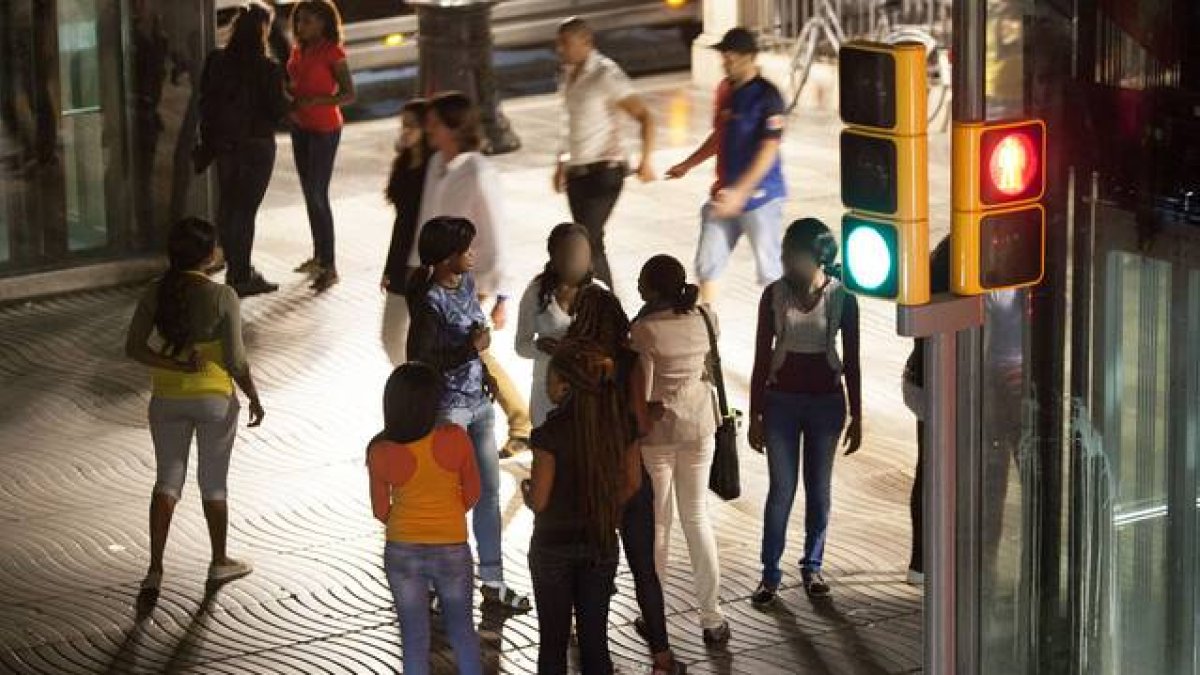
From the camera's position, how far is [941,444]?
8.41 m

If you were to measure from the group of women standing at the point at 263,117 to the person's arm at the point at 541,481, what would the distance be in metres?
7.58

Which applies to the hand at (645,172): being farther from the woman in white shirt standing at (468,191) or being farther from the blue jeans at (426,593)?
the blue jeans at (426,593)

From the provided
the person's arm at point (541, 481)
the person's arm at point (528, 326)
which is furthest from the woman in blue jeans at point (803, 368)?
the person's arm at point (541, 481)

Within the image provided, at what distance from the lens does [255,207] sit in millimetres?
16844

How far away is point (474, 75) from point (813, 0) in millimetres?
3862

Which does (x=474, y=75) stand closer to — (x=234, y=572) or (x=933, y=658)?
(x=234, y=572)

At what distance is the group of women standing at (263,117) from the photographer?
54.1ft

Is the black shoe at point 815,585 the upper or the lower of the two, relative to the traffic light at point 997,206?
lower

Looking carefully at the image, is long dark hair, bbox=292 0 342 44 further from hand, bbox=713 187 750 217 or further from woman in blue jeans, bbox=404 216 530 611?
woman in blue jeans, bbox=404 216 530 611

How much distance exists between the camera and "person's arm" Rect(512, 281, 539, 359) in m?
11.2

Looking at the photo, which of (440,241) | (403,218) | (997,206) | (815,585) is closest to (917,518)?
(815,585)

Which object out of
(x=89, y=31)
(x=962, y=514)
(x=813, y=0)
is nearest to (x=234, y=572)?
(x=962, y=514)

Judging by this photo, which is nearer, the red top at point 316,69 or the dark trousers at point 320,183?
the red top at point 316,69

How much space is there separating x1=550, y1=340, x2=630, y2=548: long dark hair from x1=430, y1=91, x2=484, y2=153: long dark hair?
3.27 metres
